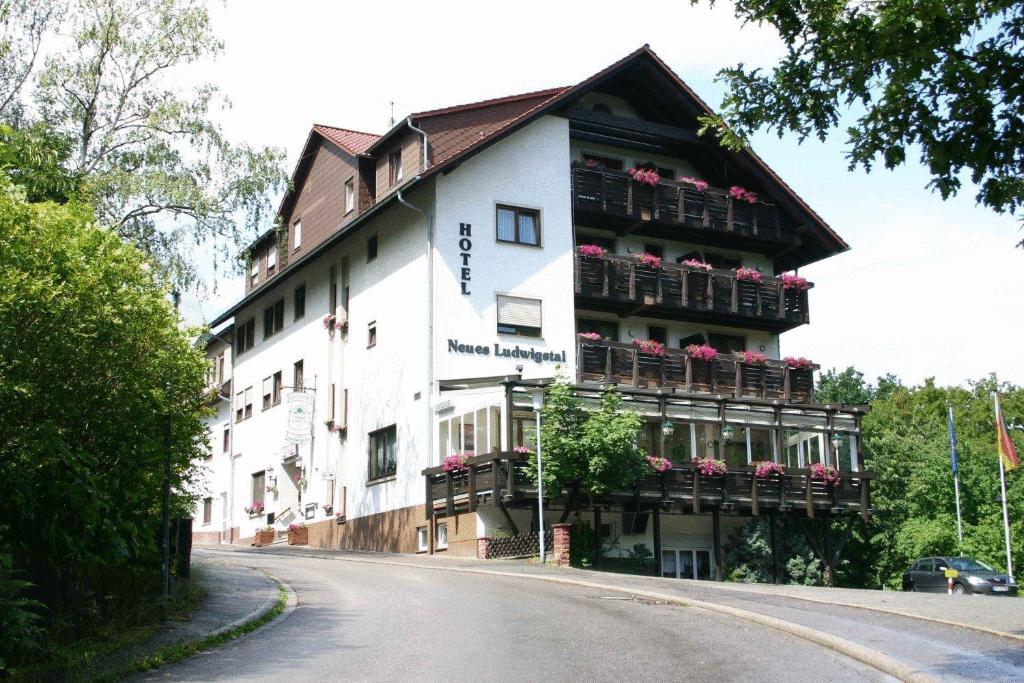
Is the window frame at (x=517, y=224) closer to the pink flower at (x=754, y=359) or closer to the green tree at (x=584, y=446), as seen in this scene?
the green tree at (x=584, y=446)

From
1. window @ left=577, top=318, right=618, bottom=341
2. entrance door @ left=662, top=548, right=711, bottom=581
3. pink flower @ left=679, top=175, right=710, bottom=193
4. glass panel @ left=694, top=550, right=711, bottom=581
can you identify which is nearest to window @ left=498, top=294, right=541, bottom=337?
window @ left=577, top=318, right=618, bottom=341

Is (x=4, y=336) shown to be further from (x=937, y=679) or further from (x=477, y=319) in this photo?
(x=477, y=319)

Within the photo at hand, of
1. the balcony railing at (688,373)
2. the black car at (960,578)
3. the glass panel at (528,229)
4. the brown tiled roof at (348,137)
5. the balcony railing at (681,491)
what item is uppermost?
the brown tiled roof at (348,137)

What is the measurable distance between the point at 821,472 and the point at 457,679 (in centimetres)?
2773

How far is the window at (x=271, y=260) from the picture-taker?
158ft

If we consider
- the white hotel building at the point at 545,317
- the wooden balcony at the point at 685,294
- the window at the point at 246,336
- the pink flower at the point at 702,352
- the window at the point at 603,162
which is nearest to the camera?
the white hotel building at the point at 545,317

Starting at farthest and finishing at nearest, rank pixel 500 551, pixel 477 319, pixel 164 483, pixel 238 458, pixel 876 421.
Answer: pixel 876 421 → pixel 238 458 → pixel 477 319 → pixel 500 551 → pixel 164 483

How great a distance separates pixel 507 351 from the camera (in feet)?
121

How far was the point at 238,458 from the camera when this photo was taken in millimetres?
50000

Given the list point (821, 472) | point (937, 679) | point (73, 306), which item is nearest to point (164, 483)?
point (73, 306)

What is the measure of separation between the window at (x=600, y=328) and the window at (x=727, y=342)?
147 inches

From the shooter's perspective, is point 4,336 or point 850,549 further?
point 850,549

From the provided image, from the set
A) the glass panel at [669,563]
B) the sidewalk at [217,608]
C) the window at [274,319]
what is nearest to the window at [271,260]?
the window at [274,319]

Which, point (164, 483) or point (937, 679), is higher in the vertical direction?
point (164, 483)
